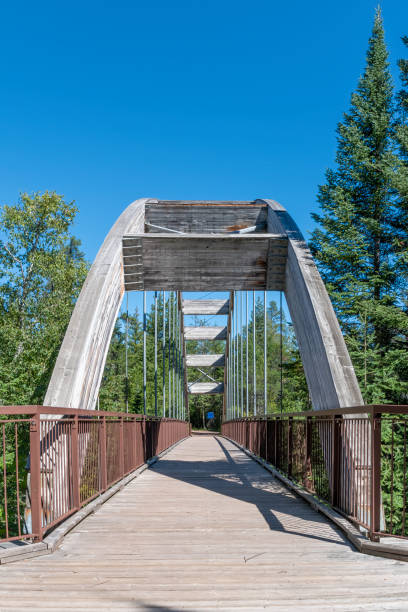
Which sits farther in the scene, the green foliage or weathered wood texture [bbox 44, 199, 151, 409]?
the green foliage

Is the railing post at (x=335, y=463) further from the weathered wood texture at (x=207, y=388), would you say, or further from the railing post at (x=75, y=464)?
the weathered wood texture at (x=207, y=388)

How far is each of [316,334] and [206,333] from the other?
90.9 ft

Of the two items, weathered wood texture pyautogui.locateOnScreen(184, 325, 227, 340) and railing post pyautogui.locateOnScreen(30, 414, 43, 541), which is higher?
weathered wood texture pyautogui.locateOnScreen(184, 325, 227, 340)

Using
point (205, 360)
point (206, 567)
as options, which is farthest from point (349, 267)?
point (205, 360)

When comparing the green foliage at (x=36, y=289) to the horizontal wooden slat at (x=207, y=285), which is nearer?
the horizontal wooden slat at (x=207, y=285)

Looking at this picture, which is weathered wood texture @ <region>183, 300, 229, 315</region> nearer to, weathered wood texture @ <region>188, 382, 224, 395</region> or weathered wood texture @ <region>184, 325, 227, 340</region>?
weathered wood texture @ <region>184, 325, 227, 340</region>

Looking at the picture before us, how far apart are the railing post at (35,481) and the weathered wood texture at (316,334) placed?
2.94m

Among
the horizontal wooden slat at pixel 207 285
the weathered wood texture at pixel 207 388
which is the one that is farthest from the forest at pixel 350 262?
the weathered wood texture at pixel 207 388

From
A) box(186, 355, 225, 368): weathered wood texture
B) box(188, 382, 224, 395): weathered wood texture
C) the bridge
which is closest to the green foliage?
the bridge

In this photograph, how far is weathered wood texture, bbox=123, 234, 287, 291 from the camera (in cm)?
825

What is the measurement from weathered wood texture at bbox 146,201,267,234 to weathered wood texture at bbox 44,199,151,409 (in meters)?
1.11

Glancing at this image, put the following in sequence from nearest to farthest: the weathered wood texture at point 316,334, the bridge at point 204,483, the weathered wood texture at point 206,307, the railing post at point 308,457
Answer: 1. the bridge at point 204,483
2. the weathered wood texture at point 316,334
3. the railing post at point 308,457
4. the weathered wood texture at point 206,307

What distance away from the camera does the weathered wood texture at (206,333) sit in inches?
1304

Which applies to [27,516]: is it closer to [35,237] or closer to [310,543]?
[310,543]
